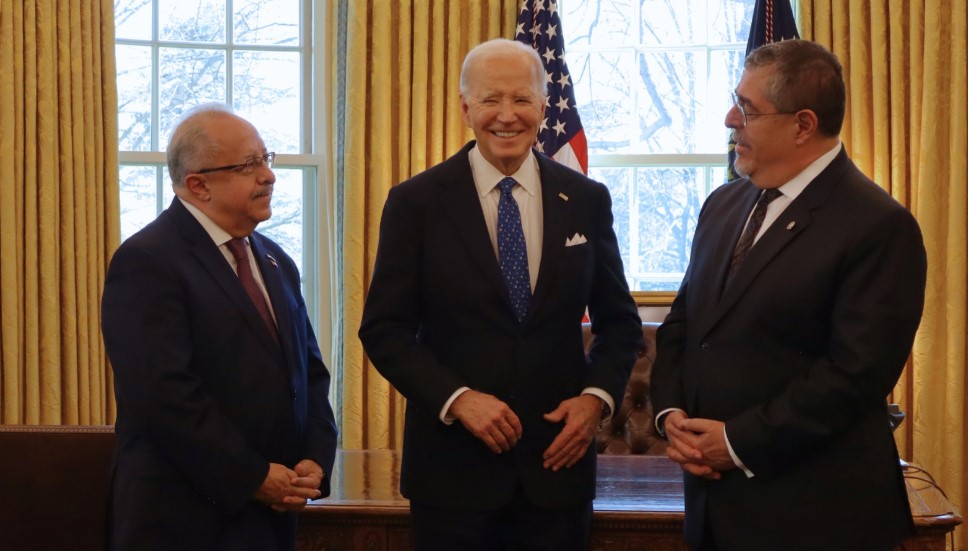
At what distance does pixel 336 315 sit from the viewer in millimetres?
5547

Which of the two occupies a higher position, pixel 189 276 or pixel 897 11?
pixel 897 11

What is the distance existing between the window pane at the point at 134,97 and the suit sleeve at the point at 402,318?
3.49 metres

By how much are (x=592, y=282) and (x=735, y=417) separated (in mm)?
524

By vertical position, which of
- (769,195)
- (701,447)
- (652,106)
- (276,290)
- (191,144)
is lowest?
(701,447)

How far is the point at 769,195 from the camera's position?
244 centimetres

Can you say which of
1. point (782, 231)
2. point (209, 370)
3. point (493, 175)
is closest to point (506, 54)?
point (493, 175)

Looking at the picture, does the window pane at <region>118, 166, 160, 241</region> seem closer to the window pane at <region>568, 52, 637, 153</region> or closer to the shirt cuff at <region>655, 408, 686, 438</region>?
the window pane at <region>568, 52, 637, 153</region>

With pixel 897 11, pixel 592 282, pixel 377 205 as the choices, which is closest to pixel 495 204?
pixel 592 282

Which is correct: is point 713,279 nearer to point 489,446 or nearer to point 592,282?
point 592,282

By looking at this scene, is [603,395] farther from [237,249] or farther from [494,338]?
[237,249]

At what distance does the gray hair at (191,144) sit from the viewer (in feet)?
8.18

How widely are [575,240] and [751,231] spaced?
0.41 meters

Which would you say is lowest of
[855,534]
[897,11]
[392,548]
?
[392,548]

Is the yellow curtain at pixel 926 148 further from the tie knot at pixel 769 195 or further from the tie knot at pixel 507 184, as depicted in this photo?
the tie knot at pixel 507 184
